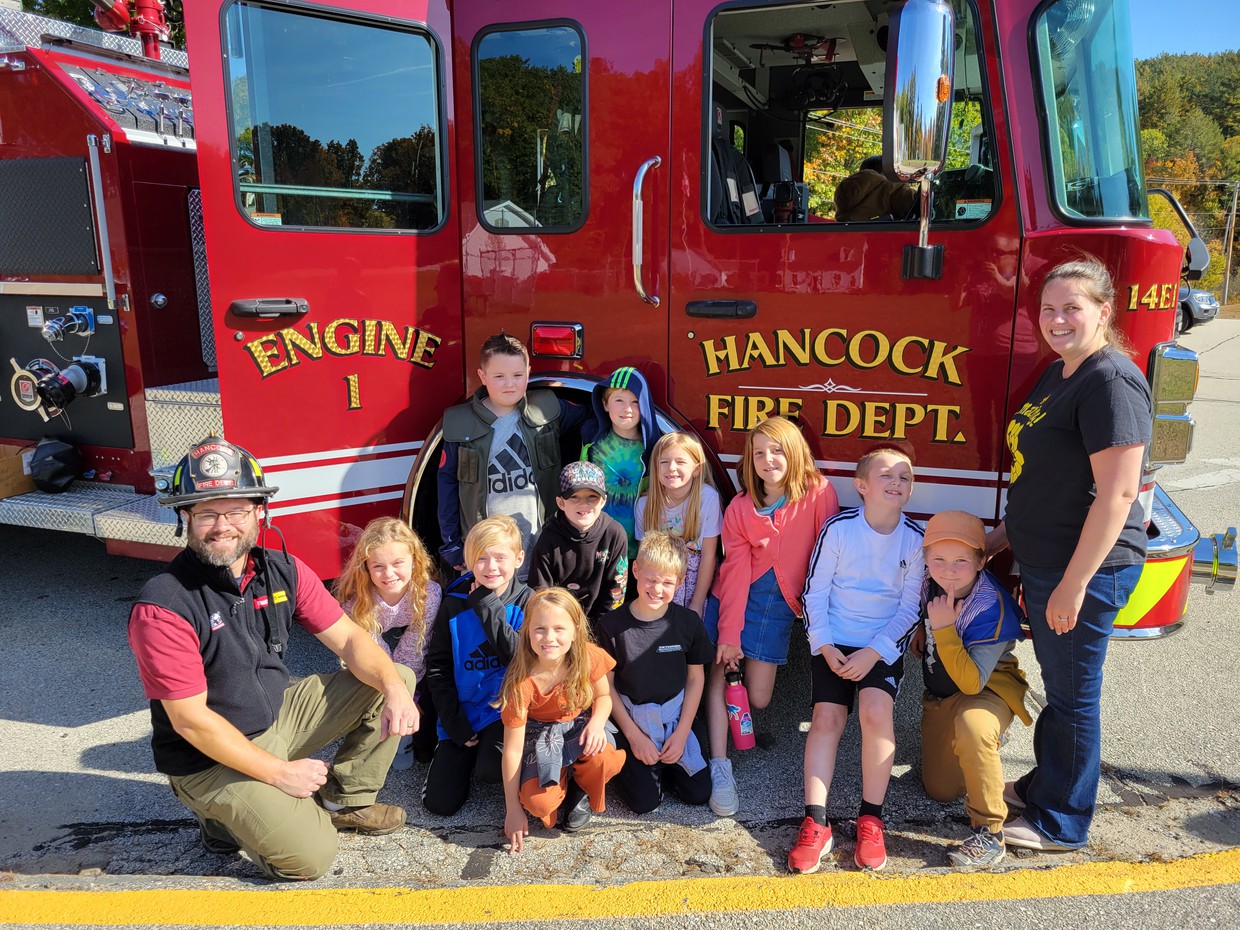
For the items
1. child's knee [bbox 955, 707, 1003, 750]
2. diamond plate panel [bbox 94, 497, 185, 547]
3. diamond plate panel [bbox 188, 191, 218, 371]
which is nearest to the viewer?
child's knee [bbox 955, 707, 1003, 750]

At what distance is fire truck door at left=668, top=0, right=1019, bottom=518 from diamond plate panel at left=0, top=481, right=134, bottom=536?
264 cm

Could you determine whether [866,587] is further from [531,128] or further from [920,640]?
[531,128]

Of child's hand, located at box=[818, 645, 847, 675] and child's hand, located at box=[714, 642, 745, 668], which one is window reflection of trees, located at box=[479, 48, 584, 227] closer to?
child's hand, located at box=[714, 642, 745, 668]

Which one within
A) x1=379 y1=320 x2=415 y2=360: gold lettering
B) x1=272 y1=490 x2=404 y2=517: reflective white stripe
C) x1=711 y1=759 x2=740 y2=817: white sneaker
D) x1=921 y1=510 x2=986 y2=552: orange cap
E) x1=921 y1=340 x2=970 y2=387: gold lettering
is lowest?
x1=711 y1=759 x2=740 y2=817: white sneaker

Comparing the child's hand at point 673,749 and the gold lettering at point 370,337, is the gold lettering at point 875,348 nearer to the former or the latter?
the child's hand at point 673,749

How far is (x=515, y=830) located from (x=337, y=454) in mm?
1602

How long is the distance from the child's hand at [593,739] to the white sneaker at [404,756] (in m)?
0.75

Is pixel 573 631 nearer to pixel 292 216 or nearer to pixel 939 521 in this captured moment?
pixel 939 521

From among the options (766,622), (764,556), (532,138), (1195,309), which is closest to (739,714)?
(766,622)

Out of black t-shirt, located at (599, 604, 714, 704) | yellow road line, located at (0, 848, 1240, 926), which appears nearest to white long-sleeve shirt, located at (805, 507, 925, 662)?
black t-shirt, located at (599, 604, 714, 704)

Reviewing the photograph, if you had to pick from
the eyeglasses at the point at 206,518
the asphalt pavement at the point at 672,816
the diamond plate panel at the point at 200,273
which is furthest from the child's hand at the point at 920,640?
the diamond plate panel at the point at 200,273

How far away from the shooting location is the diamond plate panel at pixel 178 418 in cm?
395

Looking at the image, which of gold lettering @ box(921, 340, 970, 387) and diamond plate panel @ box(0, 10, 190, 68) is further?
diamond plate panel @ box(0, 10, 190, 68)

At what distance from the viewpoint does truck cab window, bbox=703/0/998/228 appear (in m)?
3.12
